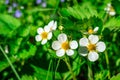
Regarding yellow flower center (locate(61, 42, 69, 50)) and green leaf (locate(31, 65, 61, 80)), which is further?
green leaf (locate(31, 65, 61, 80))

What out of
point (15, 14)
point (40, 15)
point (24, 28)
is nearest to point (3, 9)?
point (15, 14)

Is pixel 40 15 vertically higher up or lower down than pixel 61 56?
lower down

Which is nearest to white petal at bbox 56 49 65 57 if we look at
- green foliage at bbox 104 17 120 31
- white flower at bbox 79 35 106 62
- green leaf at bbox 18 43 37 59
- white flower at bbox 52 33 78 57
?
white flower at bbox 52 33 78 57

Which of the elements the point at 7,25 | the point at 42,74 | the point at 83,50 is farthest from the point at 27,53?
the point at 83,50

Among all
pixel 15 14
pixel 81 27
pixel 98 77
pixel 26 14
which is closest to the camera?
pixel 81 27

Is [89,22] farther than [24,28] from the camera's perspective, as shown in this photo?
No

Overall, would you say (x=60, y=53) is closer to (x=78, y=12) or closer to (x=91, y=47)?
(x=91, y=47)

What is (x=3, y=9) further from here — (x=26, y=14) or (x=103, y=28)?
(x=103, y=28)

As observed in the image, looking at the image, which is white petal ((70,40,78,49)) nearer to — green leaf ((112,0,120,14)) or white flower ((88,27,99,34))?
white flower ((88,27,99,34))
